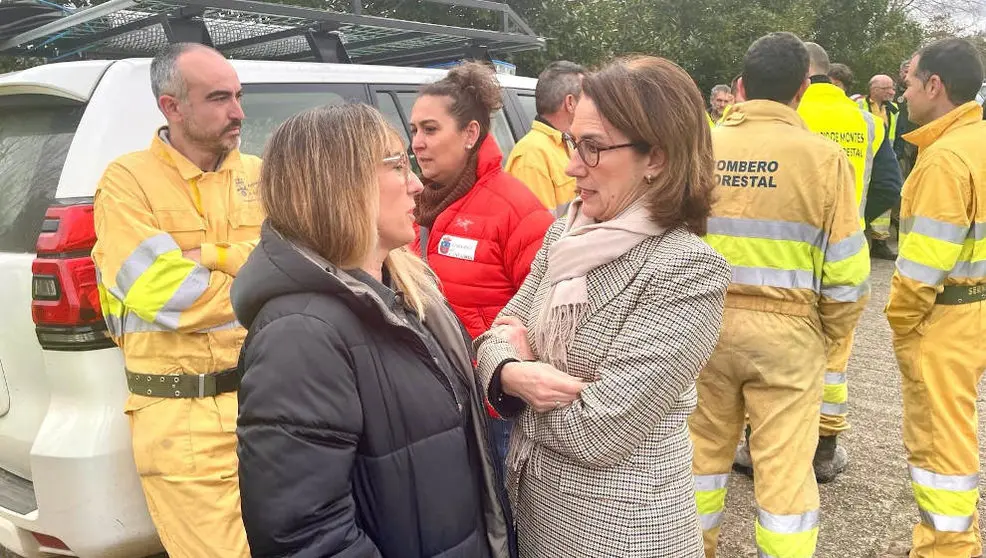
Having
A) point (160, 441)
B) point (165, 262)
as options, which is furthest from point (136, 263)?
point (160, 441)

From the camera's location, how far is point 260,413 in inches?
47.7

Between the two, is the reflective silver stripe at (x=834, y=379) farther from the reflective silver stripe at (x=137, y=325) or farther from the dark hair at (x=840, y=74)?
the reflective silver stripe at (x=137, y=325)

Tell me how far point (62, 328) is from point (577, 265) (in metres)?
1.63

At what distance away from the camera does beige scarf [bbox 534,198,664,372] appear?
1.63 metres

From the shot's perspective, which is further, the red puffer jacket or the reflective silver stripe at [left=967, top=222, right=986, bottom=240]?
the reflective silver stripe at [left=967, top=222, right=986, bottom=240]

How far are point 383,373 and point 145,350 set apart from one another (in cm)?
123

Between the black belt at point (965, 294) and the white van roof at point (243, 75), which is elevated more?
the white van roof at point (243, 75)

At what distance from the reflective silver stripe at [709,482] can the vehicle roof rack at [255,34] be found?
7.59 feet

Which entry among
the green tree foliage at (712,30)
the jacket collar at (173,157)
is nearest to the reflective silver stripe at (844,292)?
the jacket collar at (173,157)

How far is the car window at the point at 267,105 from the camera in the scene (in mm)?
2893

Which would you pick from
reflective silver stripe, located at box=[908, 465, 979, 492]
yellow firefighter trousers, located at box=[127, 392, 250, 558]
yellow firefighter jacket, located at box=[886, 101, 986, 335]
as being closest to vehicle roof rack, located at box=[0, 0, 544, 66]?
yellow firefighter trousers, located at box=[127, 392, 250, 558]

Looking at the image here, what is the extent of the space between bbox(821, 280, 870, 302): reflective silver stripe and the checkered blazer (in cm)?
119

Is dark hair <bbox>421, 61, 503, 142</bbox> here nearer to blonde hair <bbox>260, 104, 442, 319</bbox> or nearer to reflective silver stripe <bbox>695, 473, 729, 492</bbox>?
blonde hair <bbox>260, 104, 442, 319</bbox>

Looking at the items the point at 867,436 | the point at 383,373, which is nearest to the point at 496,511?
the point at 383,373
